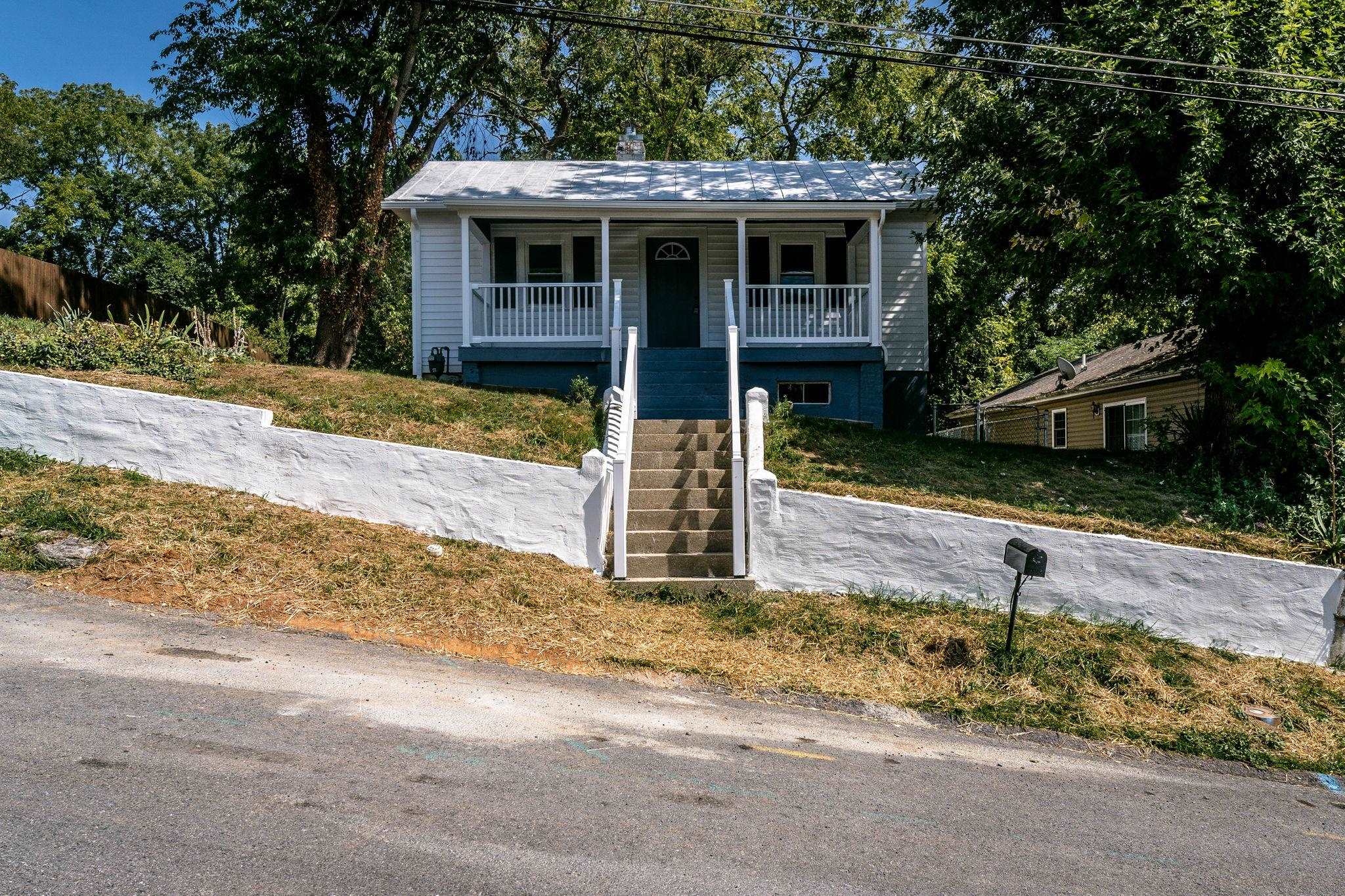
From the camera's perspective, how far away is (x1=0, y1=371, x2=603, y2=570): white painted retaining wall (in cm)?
798

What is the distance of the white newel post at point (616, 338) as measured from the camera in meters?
13.2

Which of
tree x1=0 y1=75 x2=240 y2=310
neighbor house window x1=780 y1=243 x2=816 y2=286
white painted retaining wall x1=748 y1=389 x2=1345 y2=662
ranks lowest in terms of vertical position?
white painted retaining wall x1=748 y1=389 x2=1345 y2=662

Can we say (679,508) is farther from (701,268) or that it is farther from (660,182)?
(660,182)

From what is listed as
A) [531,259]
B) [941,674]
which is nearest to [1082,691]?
[941,674]

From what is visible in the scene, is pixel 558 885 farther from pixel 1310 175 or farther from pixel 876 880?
pixel 1310 175

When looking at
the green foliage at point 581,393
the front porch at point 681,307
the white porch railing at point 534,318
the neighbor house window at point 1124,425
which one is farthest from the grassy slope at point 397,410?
the neighbor house window at point 1124,425

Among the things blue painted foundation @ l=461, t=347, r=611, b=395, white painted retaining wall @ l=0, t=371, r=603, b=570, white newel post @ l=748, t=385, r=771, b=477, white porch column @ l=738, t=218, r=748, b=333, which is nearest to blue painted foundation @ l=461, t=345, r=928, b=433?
blue painted foundation @ l=461, t=347, r=611, b=395

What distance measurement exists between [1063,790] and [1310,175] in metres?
7.52

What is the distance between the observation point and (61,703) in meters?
4.62

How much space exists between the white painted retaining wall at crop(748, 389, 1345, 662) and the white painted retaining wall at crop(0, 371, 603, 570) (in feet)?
6.09

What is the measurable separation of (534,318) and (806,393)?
4.93 m

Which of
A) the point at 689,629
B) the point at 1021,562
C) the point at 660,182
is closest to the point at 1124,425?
the point at 660,182

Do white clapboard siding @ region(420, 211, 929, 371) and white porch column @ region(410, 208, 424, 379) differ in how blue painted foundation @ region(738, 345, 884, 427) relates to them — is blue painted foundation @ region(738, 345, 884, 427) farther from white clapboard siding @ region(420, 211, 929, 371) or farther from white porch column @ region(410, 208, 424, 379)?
white porch column @ region(410, 208, 424, 379)

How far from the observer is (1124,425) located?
19.5 metres
